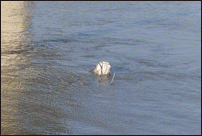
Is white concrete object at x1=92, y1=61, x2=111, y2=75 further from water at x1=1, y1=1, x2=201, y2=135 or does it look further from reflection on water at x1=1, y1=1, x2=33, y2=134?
reflection on water at x1=1, y1=1, x2=33, y2=134

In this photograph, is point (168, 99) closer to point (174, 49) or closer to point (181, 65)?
point (181, 65)

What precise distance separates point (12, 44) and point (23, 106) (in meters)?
6.60

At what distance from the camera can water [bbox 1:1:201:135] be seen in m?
8.56

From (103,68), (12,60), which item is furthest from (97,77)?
(12,60)

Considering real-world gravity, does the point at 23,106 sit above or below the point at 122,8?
below

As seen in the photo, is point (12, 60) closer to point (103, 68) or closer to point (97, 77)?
point (97, 77)

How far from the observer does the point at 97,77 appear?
460 inches

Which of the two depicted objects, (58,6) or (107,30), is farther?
(58,6)

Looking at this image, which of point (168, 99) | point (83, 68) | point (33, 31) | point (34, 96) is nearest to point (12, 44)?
point (33, 31)

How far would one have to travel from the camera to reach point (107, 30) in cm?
1850

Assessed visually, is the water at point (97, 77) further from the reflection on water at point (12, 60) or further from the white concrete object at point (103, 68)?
the white concrete object at point (103, 68)

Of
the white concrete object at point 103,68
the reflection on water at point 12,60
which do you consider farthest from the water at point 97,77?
the white concrete object at point 103,68

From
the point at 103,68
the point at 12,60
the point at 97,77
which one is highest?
the point at 12,60

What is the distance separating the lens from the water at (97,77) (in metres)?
8.56
